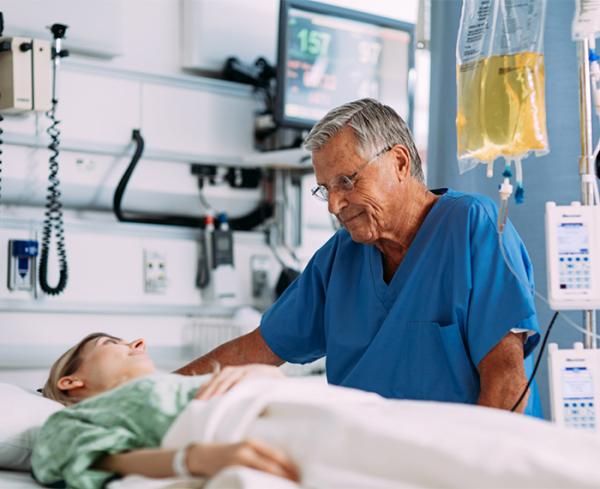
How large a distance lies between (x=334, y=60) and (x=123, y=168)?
97 cm

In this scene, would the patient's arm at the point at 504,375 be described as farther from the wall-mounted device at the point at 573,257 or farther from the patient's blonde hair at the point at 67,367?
the patient's blonde hair at the point at 67,367

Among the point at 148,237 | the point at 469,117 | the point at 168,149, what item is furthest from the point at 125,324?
the point at 469,117

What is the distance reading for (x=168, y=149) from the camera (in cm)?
368

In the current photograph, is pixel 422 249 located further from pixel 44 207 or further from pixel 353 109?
pixel 44 207

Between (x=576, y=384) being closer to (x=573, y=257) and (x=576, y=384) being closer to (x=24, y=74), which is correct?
(x=573, y=257)

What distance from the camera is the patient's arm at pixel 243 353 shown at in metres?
2.46

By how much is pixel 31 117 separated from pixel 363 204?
58.7 inches

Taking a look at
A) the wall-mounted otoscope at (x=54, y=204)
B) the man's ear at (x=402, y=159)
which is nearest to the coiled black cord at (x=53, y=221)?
the wall-mounted otoscope at (x=54, y=204)

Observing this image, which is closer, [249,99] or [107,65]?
[107,65]

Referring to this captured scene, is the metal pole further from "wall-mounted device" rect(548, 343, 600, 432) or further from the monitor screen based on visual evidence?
the monitor screen

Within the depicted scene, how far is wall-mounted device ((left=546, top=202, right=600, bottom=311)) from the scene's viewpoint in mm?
2057

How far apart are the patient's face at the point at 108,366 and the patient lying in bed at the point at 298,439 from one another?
0.20m

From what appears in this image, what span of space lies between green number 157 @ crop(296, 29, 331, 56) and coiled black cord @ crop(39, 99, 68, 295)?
0.99 meters

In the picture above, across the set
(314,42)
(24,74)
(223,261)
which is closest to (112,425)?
(24,74)
